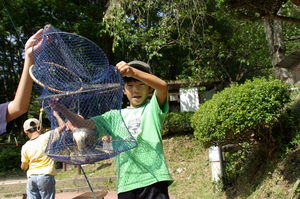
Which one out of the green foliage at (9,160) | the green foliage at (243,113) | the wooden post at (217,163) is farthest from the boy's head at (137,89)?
the green foliage at (9,160)

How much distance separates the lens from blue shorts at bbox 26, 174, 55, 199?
16.0 feet

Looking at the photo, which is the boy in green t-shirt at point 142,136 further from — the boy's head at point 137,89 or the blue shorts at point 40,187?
the blue shorts at point 40,187

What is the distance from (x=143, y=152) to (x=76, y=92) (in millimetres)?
718

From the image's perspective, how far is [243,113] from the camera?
4996 mm

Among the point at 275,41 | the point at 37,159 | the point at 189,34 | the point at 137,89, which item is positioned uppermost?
the point at 189,34

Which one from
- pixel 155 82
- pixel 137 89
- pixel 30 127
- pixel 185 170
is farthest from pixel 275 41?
pixel 155 82

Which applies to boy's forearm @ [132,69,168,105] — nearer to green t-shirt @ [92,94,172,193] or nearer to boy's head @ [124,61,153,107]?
green t-shirt @ [92,94,172,193]

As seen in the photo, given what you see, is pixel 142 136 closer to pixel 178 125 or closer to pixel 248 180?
pixel 248 180

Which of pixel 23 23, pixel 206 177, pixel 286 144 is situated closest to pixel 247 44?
pixel 206 177

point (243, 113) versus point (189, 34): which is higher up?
point (189, 34)

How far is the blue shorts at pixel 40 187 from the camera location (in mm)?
4867

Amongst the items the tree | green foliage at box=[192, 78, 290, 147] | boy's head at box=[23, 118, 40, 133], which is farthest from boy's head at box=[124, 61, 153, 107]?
the tree

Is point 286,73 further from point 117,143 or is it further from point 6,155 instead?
point 6,155

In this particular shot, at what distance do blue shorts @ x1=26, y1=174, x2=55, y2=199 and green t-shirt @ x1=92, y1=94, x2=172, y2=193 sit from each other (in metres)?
2.70
